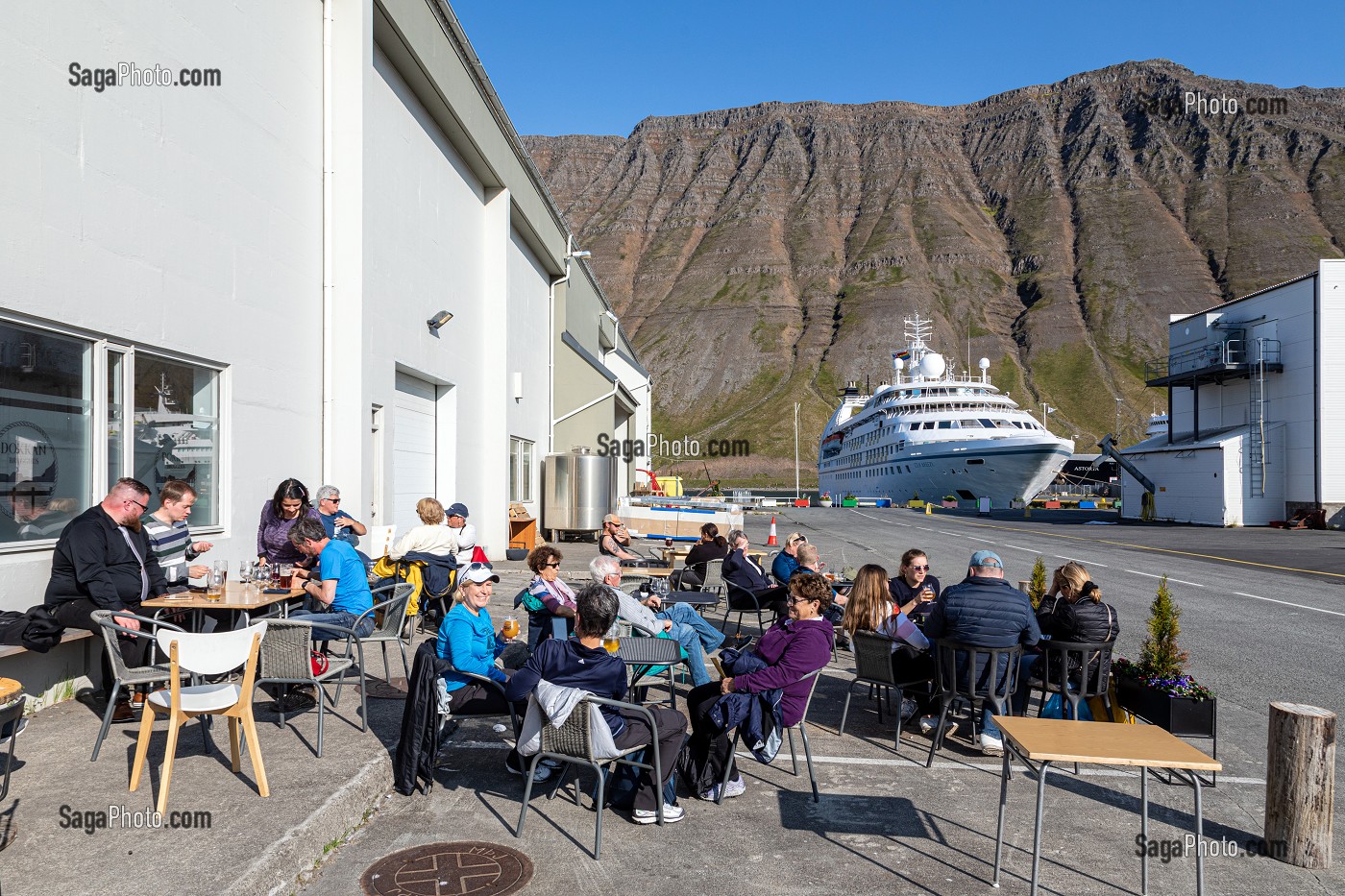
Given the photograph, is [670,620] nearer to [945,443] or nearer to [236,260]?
[236,260]

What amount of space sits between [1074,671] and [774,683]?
2.35m

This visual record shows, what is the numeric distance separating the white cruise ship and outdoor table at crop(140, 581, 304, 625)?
5226 centimetres

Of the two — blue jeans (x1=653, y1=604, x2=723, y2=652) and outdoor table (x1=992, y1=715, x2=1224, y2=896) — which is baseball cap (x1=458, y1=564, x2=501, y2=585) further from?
outdoor table (x1=992, y1=715, x2=1224, y2=896)

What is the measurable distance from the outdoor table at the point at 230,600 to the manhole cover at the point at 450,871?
2494 millimetres

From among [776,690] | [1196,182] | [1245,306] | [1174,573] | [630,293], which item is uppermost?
[1196,182]

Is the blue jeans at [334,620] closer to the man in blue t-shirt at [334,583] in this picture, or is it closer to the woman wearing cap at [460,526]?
the man in blue t-shirt at [334,583]

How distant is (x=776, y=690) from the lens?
4801mm

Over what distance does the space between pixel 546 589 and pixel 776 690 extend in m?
2.39

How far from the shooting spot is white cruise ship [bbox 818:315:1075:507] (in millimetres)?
54188

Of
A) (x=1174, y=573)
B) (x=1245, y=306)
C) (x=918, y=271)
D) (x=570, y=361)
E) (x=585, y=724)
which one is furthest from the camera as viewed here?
(x=918, y=271)

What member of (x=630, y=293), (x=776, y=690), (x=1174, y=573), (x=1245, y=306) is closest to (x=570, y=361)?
(x=1174, y=573)

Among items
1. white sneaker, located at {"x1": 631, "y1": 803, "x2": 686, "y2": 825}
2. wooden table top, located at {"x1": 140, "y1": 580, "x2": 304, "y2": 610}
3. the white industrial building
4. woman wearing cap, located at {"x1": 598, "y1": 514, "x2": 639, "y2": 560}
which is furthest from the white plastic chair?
the white industrial building

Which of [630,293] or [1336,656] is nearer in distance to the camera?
[1336,656]

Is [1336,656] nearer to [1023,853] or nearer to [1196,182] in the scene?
[1023,853]
